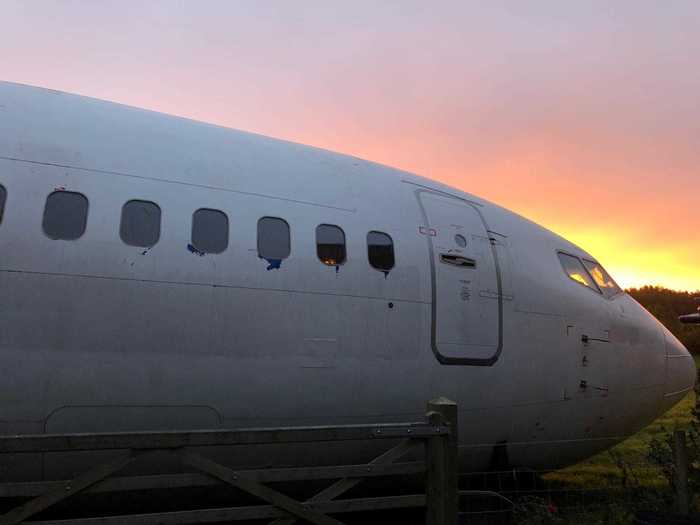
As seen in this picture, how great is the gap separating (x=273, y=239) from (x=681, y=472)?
458 centimetres

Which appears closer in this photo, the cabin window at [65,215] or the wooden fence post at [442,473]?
the wooden fence post at [442,473]

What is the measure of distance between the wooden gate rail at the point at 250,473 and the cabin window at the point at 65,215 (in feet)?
6.90

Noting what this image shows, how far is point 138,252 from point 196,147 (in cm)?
140

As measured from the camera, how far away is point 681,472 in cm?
630

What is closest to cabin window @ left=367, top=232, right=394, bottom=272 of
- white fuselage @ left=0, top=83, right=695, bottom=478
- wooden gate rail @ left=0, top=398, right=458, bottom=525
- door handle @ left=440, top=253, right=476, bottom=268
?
white fuselage @ left=0, top=83, right=695, bottom=478

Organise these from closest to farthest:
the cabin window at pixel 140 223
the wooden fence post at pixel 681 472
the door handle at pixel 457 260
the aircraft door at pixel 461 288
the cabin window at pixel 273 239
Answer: the cabin window at pixel 140 223, the cabin window at pixel 273 239, the wooden fence post at pixel 681 472, the aircraft door at pixel 461 288, the door handle at pixel 457 260

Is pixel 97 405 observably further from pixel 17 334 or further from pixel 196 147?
pixel 196 147

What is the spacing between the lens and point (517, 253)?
25.6 feet

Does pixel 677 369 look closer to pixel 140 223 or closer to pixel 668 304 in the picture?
pixel 140 223

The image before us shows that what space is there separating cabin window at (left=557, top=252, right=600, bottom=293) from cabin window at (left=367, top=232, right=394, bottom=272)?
9.28ft

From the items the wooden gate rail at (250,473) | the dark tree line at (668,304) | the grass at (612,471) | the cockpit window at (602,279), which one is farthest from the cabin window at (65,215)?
the dark tree line at (668,304)

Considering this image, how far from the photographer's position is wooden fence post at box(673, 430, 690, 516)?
6.25 meters

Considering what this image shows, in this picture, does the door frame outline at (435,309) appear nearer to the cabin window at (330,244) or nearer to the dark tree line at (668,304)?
the cabin window at (330,244)

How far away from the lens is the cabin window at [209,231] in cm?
570
